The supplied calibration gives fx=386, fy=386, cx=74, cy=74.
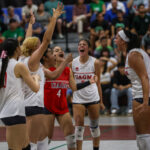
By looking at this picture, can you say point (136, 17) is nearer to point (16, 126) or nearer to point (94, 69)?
point (94, 69)

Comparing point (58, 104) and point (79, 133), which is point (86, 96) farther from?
point (58, 104)

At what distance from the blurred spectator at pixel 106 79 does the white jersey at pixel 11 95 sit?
8.04 m

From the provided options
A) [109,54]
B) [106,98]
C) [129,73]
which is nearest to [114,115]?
[106,98]

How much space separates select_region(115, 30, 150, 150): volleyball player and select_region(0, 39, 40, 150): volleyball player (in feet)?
4.41

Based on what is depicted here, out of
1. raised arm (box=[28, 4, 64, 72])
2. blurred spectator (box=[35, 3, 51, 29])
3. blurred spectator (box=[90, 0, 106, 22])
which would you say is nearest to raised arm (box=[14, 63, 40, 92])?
raised arm (box=[28, 4, 64, 72])

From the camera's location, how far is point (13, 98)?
454cm

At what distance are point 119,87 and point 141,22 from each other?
304 cm

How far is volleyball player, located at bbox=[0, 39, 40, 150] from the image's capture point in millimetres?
4480

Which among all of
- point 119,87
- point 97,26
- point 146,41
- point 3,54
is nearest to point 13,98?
point 3,54

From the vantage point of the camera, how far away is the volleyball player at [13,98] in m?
4.48

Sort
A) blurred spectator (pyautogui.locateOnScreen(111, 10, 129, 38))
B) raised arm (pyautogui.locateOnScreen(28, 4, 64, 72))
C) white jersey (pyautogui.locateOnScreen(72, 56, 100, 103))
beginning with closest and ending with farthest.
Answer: raised arm (pyautogui.locateOnScreen(28, 4, 64, 72)) → white jersey (pyautogui.locateOnScreen(72, 56, 100, 103)) → blurred spectator (pyautogui.locateOnScreen(111, 10, 129, 38))

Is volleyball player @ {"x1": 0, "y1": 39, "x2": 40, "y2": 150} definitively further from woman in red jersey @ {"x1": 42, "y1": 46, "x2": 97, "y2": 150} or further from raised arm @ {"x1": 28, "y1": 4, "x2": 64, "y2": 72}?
woman in red jersey @ {"x1": 42, "y1": 46, "x2": 97, "y2": 150}

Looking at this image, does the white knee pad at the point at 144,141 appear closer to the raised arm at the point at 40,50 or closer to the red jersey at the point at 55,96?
the red jersey at the point at 55,96

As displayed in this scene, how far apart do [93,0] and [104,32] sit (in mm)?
1646
